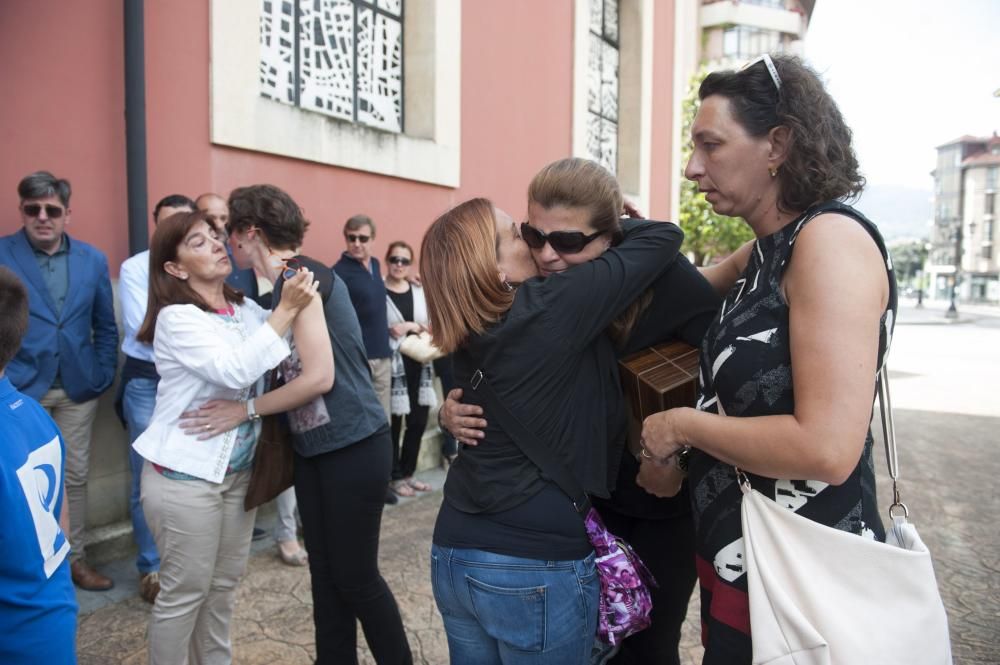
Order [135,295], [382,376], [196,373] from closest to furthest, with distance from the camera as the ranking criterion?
[196,373]
[135,295]
[382,376]

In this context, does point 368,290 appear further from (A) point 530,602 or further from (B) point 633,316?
(A) point 530,602

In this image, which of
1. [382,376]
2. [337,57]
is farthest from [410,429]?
[337,57]

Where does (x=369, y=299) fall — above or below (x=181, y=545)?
above

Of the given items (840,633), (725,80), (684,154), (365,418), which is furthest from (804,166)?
(684,154)

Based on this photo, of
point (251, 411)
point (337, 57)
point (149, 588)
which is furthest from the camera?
point (337, 57)

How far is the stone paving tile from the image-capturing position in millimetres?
3301

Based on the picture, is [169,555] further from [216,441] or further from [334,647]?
[334,647]

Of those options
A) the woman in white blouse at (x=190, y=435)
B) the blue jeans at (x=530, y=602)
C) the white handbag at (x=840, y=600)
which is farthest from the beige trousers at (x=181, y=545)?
the white handbag at (x=840, y=600)

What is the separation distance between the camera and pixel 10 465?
1658 mm

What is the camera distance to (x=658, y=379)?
166cm

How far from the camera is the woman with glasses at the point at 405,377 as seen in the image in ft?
19.1

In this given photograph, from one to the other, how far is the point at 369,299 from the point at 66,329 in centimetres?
201

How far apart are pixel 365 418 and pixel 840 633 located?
5.77 ft

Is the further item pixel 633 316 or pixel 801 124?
pixel 633 316
